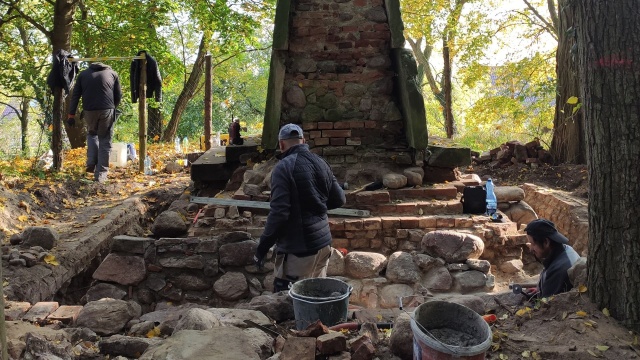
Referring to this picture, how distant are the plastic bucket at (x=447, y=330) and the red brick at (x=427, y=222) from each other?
110 inches

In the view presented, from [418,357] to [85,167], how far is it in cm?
899

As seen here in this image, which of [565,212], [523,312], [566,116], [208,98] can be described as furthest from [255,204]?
[566,116]

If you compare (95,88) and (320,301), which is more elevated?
(95,88)

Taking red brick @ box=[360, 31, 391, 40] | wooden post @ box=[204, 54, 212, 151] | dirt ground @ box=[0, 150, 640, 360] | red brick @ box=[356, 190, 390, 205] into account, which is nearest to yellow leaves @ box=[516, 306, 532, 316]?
dirt ground @ box=[0, 150, 640, 360]

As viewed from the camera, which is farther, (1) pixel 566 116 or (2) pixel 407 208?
(1) pixel 566 116

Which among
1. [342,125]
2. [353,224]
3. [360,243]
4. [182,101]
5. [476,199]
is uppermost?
[182,101]

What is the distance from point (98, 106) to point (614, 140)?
27.0 ft

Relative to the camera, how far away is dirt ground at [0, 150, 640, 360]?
2.75m

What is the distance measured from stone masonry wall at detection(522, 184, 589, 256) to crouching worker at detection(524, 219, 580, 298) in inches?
97.2

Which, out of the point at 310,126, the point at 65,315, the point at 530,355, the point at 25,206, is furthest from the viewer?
the point at 25,206

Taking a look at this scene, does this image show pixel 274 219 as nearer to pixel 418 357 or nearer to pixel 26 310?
pixel 418 357

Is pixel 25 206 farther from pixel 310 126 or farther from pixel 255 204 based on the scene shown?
pixel 310 126

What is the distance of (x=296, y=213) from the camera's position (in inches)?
159

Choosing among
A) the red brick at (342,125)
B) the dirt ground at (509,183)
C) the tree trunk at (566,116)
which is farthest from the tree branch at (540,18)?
the red brick at (342,125)
